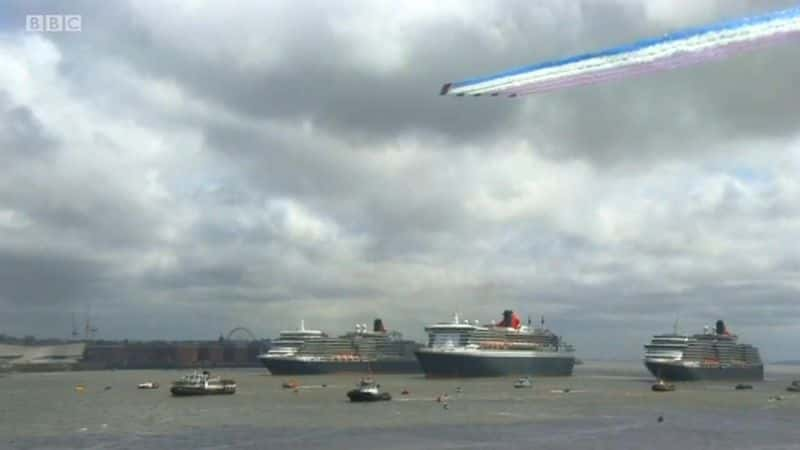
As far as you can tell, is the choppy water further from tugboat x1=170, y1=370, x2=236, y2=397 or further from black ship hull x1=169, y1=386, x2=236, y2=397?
tugboat x1=170, y1=370, x2=236, y2=397

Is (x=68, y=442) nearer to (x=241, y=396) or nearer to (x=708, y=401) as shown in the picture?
(x=241, y=396)

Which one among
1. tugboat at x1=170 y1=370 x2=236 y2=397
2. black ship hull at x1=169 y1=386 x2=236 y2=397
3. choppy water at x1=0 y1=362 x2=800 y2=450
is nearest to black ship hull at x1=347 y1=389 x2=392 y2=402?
choppy water at x1=0 y1=362 x2=800 y2=450

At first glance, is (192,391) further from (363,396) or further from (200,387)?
(363,396)

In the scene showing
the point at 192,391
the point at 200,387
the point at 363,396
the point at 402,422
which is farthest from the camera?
the point at 200,387

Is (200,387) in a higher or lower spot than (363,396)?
higher

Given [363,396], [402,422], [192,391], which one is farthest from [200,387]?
[402,422]

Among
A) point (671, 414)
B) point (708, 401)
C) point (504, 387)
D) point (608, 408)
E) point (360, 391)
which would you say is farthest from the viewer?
point (504, 387)

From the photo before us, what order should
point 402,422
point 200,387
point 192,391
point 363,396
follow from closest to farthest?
point 402,422 < point 363,396 < point 192,391 < point 200,387

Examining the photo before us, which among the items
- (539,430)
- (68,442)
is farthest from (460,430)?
(68,442)
